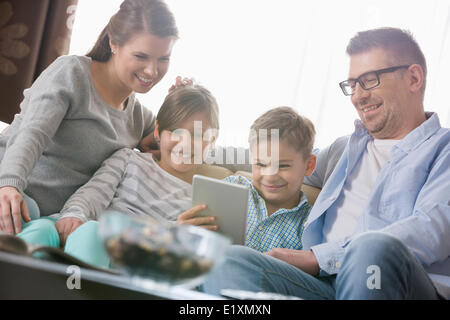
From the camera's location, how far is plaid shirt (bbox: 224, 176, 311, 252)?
1508 mm

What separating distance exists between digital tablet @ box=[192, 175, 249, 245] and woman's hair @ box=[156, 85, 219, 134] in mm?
574

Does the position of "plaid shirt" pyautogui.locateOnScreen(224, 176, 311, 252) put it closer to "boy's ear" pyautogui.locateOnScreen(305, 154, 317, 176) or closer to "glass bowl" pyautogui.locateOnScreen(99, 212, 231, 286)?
"boy's ear" pyautogui.locateOnScreen(305, 154, 317, 176)

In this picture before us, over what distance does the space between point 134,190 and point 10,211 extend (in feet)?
1.62

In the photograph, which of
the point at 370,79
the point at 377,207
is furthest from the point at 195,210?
the point at 370,79

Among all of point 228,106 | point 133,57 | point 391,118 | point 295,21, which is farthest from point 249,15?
point 391,118

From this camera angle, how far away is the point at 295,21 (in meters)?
2.67

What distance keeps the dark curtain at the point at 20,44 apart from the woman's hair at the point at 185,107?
3.57 feet

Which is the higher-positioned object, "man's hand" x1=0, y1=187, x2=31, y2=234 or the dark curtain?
the dark curtain

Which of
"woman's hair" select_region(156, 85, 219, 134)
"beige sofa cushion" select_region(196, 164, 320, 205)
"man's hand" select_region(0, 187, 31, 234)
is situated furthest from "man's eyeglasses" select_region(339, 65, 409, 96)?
"man's hand" select_region(0, 187, 31, 234)

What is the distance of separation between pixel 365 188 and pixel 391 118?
10.6 inches

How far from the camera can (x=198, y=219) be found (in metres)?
1.17
